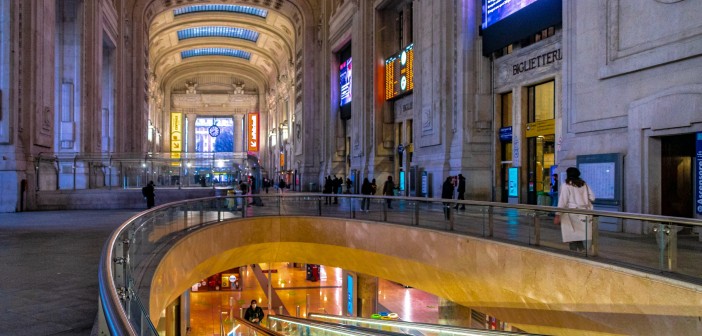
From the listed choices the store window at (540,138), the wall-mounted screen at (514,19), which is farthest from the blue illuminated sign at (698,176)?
the store window at (540,138)

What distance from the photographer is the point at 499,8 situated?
1725 cm

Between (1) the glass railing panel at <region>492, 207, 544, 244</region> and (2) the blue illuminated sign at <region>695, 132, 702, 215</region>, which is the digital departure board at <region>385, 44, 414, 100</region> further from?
(1) the glass railing panel at <region>492, 207, 544, 244</region>

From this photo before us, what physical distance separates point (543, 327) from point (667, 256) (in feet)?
7.61

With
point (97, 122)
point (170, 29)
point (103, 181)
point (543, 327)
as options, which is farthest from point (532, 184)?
point (170, 29)

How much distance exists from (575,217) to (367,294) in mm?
13429

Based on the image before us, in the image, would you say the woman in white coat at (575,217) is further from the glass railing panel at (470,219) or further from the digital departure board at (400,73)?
the digital departure board at (400,73)

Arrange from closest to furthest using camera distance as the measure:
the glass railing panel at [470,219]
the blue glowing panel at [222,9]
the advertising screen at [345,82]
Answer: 1. the glass railing panel at [470,219]
2. the advertising screen at [345,82]
3. the blue glowing panel at [222,9]

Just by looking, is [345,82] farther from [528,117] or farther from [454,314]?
[454,314]

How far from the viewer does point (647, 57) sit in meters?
10.5

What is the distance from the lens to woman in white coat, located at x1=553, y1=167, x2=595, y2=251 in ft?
23.8

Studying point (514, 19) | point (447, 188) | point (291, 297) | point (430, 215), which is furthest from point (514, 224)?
point (291, 297)

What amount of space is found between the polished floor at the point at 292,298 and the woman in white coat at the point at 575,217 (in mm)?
12107

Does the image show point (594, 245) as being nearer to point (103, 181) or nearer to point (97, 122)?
point (103, 181)

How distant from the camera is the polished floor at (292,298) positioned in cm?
2016
